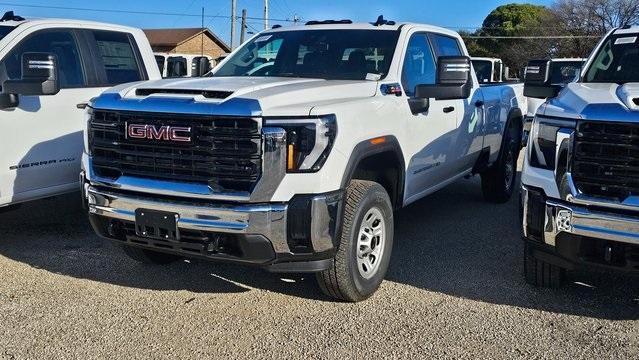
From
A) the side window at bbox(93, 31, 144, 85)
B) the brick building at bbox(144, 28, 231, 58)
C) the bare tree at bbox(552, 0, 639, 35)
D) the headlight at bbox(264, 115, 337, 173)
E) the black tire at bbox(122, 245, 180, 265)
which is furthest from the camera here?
the brick building at bbox(144, 28, 231, 58)

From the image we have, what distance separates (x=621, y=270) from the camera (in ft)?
12.4

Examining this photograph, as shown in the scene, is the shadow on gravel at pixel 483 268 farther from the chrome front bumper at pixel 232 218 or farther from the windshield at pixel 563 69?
the windshield at pixel 563 69

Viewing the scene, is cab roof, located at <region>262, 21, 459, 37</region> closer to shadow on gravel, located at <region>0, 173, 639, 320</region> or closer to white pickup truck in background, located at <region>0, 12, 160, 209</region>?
white pickup truck in background, located at <region>0, 12, 160, 209</region>

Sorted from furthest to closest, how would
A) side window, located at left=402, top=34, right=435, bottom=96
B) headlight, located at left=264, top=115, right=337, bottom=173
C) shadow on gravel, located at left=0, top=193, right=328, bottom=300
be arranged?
1. side window, located at left=402, top=34, right=435, bottom=96
2. shadow on gravel, located at left=0, top=193, right=328, bottom=300
3. headlight, located at left=264, top=115, right=337, bottom=173

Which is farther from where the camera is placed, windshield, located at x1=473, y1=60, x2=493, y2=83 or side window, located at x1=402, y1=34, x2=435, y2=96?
windshield, located at x1=473, y1=60, x2=493, y2=83

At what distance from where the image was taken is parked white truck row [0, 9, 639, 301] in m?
3.64

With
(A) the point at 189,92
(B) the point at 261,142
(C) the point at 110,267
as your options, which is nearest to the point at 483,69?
(C) the point at 110,267

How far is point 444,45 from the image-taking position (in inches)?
243

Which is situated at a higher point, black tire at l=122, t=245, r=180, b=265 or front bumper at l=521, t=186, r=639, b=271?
front bumper at l=521, t=186, r=639, b=271

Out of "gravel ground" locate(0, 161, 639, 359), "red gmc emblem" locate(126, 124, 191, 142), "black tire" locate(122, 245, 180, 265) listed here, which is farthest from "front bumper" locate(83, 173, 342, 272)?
"black tire" locate(122, 245, 180, 265)

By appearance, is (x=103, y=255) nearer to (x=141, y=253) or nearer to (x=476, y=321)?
(x=141, y=253)

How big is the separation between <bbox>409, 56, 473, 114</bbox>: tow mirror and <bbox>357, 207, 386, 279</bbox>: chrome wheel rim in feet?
3.35

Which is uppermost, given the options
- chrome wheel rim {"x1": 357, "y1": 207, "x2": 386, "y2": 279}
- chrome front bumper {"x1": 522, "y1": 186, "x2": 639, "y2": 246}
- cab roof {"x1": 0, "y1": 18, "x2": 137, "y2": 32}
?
cab roof {"x1": 0, "y1": 18, "x2": 137, "y2": 32}

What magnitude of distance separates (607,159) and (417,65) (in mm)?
2049
